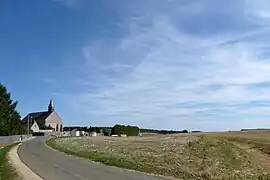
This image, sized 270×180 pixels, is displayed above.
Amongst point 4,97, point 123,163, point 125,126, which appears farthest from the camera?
point 125,126

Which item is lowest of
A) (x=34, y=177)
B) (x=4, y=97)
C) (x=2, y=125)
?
(x=34, y=177)

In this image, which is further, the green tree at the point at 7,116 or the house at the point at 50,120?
the house at the point at 50,120

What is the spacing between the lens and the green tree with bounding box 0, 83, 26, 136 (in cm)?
8812

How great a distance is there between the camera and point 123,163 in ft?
89.4

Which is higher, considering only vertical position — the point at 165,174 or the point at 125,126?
the point at 125,126

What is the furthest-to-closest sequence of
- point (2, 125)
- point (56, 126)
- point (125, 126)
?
point (56, 126) → point (125, 126) → point (2, 125)

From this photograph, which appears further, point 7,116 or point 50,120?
point 50,120

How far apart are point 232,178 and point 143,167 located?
7446 mm

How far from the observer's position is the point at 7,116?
9125 cm

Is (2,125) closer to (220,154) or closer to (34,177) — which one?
(220,154)

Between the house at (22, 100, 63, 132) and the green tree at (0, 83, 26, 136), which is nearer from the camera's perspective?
the green tree at (0, 83, 26, 136)

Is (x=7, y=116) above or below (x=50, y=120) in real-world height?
below

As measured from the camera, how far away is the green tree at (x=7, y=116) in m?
88.1

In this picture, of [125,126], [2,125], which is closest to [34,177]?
[2,125]
